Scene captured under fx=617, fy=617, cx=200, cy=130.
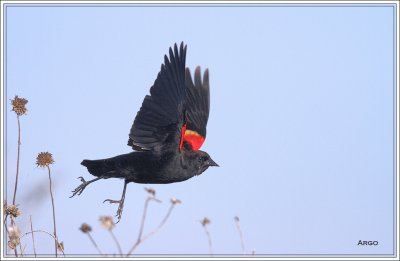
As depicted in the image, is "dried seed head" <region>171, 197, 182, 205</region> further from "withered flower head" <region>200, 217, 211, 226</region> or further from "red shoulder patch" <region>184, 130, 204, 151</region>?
"red shoulder patch" <region>184, 130, 204, 151</region>

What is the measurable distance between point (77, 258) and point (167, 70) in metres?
3.23

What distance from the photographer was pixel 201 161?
716 centimetres

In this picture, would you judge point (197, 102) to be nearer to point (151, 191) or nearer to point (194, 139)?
point (194, 139)

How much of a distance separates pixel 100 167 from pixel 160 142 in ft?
2.41

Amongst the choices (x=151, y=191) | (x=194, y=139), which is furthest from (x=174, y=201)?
(x=194, y=139)

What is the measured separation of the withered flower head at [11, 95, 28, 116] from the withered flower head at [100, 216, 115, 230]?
10.5ft

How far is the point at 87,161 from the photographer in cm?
687

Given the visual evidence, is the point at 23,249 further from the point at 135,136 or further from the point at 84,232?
the point at 135,136

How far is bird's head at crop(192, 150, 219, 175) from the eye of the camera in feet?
23.2

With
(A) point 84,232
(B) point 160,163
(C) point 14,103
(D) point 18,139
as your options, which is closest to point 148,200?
(A) point 84,232

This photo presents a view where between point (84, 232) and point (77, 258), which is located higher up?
point (84, 232)

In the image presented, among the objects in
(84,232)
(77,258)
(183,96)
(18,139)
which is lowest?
(77,258)

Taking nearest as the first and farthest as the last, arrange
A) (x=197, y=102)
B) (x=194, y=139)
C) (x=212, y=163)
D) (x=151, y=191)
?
(x=151, y=191) → (x=212, y=163) → (x=194, y=139) → (x=197, y=102)

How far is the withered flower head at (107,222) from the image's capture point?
228cm
